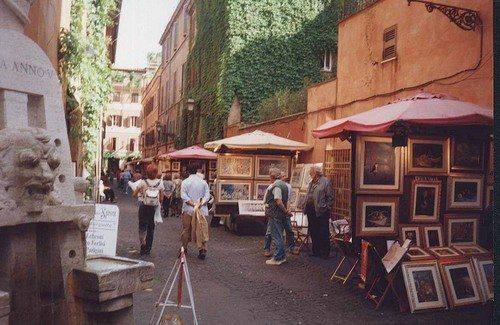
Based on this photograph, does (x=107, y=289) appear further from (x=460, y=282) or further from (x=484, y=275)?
(x=484, y=275)

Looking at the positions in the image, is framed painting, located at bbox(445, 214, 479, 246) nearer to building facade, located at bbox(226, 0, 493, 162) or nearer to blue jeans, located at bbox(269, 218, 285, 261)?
building facade, located at bbox(226, 0, 493, 162)

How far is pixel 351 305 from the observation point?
253 inches

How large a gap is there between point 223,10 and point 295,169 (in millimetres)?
10730

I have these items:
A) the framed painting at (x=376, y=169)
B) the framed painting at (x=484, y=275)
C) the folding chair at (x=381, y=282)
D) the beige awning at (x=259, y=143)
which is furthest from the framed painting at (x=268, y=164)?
the framed painting at (x=484, y=275)

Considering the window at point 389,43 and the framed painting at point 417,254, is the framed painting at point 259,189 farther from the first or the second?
the framed painting at point 417,254

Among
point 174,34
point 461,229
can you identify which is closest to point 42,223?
point 461,229

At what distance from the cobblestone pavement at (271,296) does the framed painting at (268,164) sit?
3.88 m

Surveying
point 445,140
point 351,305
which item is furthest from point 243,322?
point 445,140

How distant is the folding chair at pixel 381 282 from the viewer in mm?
6293

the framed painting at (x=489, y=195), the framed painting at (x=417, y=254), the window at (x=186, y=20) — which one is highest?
the window at (x=186, y=20)

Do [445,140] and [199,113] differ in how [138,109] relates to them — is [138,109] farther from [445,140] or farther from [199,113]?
[445,140]

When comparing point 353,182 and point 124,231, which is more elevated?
point 353,182

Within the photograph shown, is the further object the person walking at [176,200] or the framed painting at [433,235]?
the person walking at [176,200]

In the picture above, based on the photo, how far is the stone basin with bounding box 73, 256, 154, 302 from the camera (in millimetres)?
2967
